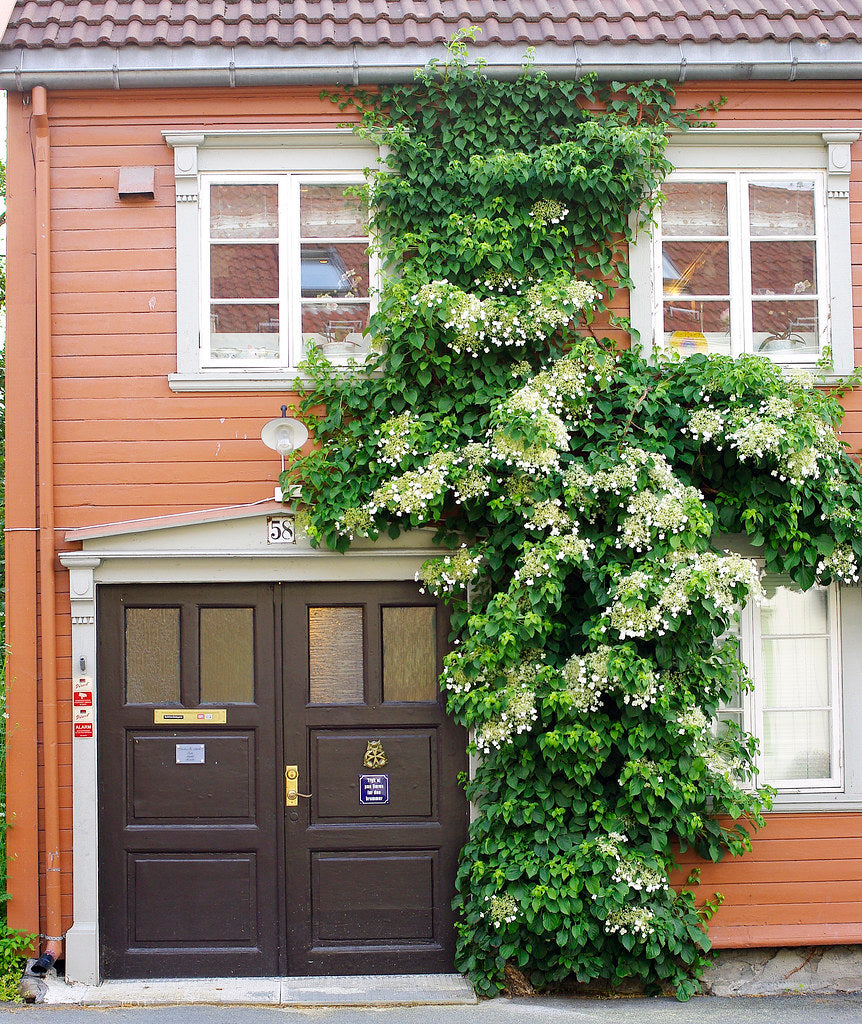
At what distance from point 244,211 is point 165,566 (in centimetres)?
244

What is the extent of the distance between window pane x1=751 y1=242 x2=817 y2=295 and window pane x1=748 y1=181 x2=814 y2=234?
0.33 feet

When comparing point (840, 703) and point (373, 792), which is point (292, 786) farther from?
point (840, 703)

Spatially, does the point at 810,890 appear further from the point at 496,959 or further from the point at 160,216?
the point at 160,216

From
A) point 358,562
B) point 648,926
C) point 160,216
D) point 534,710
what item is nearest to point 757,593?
point 534,710

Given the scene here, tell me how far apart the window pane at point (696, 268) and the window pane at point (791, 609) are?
6.67 ft

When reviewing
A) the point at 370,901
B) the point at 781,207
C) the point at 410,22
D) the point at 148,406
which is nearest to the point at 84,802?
the point at 370,901

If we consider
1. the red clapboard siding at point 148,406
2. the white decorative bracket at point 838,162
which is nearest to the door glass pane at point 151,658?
the red clapboard siding at point 148,406

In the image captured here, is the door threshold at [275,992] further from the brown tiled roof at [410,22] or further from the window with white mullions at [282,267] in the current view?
the brown tiled roof at [410,22]

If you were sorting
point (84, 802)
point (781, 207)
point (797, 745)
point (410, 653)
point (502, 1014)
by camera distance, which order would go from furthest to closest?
point (781, 207) → point (797, 745) → point (410, 653) → point (84, 802) → point (502, 1014)

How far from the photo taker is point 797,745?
653 cm

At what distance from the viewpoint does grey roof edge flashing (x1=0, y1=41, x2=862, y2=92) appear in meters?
6.39

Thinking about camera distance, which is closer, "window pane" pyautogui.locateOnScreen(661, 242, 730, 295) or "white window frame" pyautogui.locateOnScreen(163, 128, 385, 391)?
"white window frame" pyautogui.locateOnScreen(163, 128, 385, 391)

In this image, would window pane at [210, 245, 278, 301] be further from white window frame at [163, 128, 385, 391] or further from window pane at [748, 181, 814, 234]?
window pane at [748, 181, 814, 234]

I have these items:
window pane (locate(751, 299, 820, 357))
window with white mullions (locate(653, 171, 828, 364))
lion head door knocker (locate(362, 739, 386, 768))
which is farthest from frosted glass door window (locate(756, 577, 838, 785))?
lion head door knocker (locate(362, 739, 386, 768))
